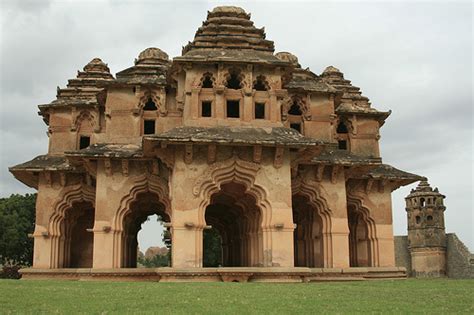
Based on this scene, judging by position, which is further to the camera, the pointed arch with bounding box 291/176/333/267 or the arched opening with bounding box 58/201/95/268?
the arched opening with bounding box 58/201/95/268

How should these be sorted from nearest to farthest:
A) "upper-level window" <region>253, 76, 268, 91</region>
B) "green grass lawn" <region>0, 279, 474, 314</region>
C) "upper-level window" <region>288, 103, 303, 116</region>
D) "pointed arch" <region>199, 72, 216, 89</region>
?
1. "green grass lawn" <region>0, 279, 474, 314</region>
2. "pointed arch" <region>199, 72, 216, 89</region>
3. "upper-level window" <region>253, 76, 268, 91</region>
4. "upper-level window" <region>288, 103, 303, 116</region>

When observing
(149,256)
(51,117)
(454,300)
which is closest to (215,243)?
(51,117)

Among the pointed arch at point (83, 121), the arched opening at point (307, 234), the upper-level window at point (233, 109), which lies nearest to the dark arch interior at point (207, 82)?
the upper-level window at point (233, 109)

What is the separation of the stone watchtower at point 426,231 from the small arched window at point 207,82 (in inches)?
1326

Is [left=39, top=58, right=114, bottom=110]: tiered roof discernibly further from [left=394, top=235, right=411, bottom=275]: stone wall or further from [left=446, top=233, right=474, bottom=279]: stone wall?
[left=394, top=235, right=411, bottom=275]: stone wall

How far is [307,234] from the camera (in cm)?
2917

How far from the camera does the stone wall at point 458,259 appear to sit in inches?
1805

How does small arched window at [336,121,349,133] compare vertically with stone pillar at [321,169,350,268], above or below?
A: above

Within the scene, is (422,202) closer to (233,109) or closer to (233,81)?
(233,109)

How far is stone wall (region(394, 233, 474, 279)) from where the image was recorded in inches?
1816

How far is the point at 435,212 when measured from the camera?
175 ft

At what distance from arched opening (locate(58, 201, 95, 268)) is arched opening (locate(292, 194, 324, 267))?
33.9 ft

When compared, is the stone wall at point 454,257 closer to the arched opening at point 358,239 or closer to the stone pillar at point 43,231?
the arched opening at point 358,239

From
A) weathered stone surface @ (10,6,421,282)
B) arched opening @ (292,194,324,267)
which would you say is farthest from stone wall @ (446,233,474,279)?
arched opening @ (292,194,324,267)
